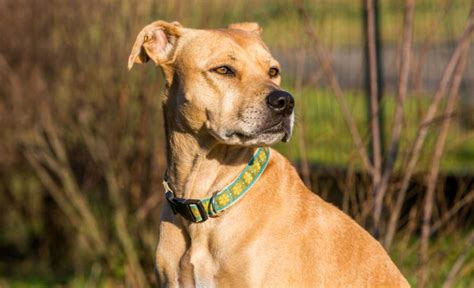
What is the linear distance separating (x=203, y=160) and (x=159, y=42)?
2.24 feet

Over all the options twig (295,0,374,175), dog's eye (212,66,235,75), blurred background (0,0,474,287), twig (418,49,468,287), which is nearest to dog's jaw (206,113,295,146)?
dog's eye (212,66,235,75)

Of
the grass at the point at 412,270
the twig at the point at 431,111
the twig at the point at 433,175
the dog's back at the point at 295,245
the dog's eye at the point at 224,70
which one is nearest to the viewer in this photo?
the dog's back at the point at 295,245

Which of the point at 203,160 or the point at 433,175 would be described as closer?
the point at 203,160

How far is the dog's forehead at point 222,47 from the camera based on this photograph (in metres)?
4.49

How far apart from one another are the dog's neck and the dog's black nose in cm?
32

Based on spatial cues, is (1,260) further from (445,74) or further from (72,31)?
(445,74)

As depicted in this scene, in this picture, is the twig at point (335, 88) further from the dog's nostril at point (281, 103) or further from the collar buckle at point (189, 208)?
the collar buckle at point (189, 208)

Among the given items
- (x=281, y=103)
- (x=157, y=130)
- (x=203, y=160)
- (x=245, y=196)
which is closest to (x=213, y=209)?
(x=245, y=196)

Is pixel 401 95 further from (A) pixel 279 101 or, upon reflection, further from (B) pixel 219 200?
(B) pixel 219 200

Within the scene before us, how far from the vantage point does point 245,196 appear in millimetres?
4336

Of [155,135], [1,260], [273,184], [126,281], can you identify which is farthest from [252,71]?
[1,260]

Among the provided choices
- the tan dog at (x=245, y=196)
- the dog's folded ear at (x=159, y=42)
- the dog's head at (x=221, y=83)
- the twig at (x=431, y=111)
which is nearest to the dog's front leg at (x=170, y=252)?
the tan dog at (x=245, y=196)

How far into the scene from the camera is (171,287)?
14.2ft

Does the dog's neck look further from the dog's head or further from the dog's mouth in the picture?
the dog's mouth
